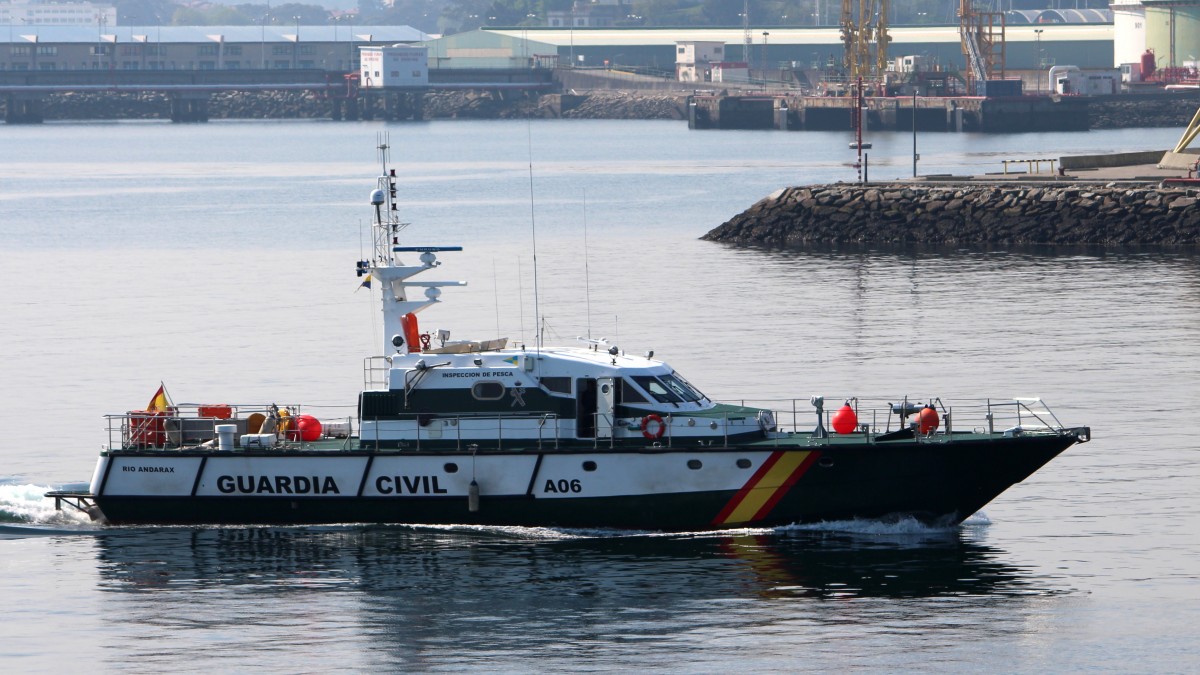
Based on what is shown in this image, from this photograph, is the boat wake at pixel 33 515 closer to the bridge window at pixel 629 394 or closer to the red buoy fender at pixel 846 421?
the bridge window at pixel 629 394

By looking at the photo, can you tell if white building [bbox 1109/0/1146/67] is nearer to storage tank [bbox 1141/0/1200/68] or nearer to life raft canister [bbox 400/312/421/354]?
storage tank [bbox 1141/0/1200/68]

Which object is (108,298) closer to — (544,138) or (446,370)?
(446,370)

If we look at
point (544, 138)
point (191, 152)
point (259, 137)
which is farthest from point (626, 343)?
point (259, 137)

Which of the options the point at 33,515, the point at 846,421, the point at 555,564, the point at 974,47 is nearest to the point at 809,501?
the point at 846,421

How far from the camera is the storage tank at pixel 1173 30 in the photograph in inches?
6919

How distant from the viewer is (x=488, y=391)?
29078 mm

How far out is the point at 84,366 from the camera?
47500 mm

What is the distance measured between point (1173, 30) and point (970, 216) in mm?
112801

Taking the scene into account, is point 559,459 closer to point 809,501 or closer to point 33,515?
point 809,501

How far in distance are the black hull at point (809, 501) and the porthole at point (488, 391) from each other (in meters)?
1.57

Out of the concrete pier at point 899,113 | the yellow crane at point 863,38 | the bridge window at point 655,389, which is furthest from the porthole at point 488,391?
the yellow crane at point 863,38

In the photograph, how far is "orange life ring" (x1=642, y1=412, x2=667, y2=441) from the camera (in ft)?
94.0

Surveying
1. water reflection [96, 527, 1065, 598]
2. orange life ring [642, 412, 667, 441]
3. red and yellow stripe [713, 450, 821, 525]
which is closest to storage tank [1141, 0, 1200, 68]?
water reflection [96, 527, 1065, 598]

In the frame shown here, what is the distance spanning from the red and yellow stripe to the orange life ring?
1.52 metres
